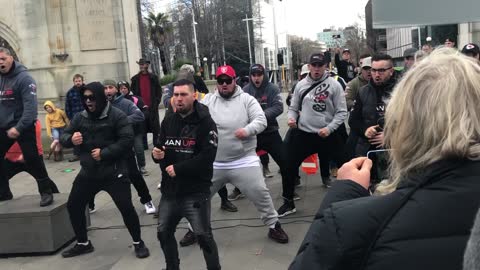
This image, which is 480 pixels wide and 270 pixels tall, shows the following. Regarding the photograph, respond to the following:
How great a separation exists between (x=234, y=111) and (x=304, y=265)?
12.5ft

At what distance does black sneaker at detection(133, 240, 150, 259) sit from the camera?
5082 millimetres

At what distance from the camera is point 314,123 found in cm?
604

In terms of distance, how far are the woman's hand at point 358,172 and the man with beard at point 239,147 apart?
3.22 metres

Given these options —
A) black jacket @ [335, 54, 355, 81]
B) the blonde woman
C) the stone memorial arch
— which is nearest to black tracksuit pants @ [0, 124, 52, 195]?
the blonde woman

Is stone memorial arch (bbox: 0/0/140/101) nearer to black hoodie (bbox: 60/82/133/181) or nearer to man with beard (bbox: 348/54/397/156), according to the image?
black hoodie (bbox: 60/82/133/181)

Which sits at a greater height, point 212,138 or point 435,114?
point 435,114

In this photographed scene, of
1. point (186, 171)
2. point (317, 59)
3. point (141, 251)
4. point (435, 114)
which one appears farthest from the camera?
point (317, 59)

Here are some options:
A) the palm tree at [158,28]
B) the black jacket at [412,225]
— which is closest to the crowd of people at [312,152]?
the black jacket at [412,225]

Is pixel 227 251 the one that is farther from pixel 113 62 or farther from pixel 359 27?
pixel 359 27

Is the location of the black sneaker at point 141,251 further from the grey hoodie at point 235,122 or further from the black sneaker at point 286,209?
the black sneaker at point 286,209

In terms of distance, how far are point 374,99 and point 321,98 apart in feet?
3.53

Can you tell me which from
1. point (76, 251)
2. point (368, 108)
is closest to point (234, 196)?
point (76, 251)

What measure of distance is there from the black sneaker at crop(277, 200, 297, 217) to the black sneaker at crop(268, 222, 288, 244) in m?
0.79

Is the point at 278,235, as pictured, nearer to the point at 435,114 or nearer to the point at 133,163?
the point at 133,163
